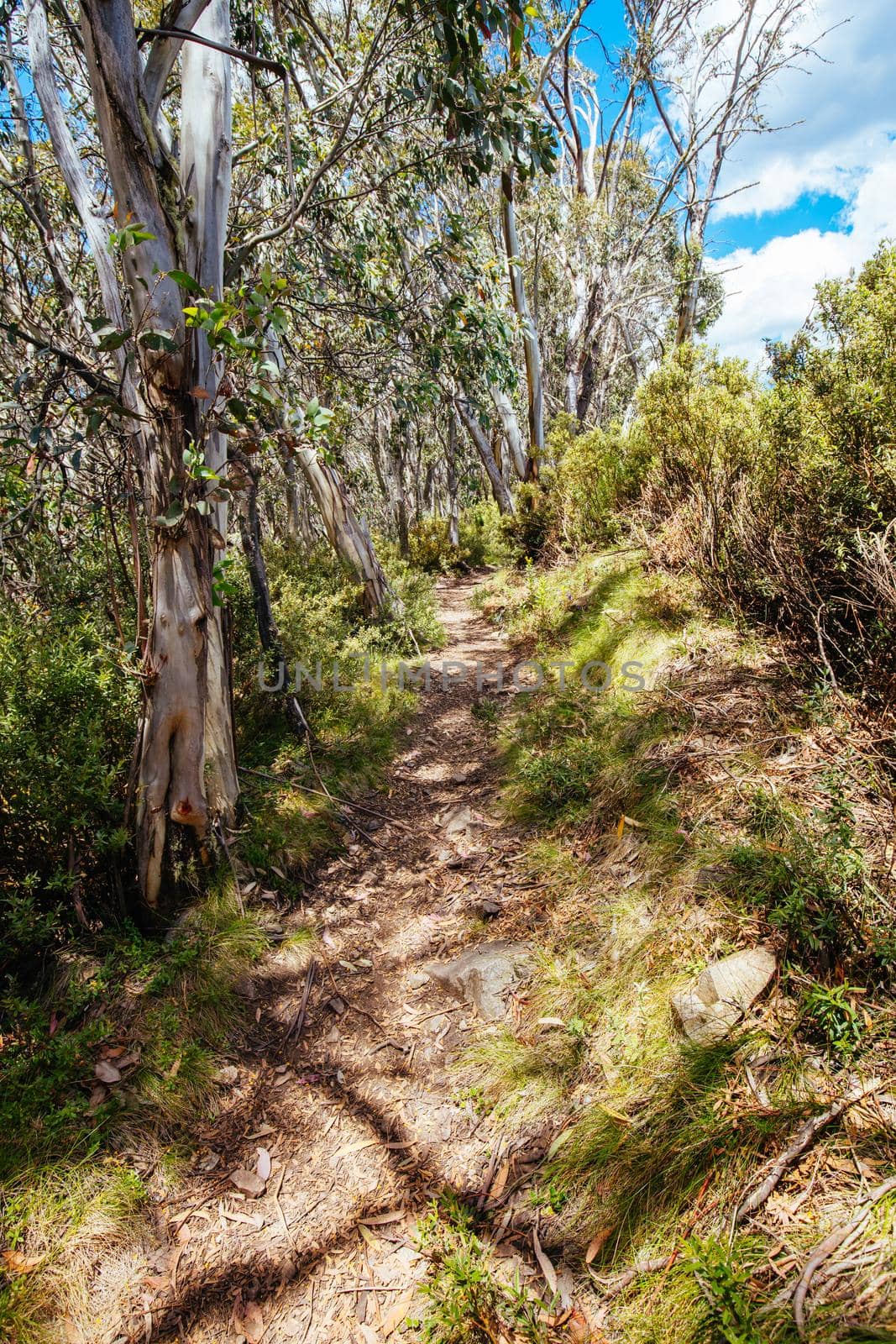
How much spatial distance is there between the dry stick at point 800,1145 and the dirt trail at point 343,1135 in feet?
2.74

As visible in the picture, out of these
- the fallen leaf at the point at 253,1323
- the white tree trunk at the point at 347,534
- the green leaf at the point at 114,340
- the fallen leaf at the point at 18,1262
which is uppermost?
the green leaf at the point at 114,340

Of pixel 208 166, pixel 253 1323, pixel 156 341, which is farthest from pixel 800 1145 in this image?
pixel 208 166

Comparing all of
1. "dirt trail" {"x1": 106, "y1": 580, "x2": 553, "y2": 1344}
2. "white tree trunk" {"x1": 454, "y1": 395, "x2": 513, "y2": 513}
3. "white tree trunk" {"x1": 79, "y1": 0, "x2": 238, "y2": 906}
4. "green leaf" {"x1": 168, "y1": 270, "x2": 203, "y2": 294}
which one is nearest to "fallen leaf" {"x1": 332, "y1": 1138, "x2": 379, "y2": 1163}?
"dirt trail" {"x1": 106, "y1": 580, "x2": 553, "y2": 1344}

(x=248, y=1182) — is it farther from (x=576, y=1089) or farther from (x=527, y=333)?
(x=527, y=333)

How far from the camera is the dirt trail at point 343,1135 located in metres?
2.00

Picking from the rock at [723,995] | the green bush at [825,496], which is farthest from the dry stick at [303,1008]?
the green bush at [825,496]

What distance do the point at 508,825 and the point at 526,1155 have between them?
198 centimetres

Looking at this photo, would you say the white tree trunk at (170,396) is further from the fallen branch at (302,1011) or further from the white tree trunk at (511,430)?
the white tree trunk at (511,430)

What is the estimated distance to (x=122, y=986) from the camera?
9.05ft

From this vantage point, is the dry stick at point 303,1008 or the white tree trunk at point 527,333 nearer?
the dry stick at point 303,1008

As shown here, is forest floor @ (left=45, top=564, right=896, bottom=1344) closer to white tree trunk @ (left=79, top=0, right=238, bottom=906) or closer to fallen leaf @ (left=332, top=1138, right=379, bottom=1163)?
fallen leaf @ (left=332, top=1138, right=379, bottom=1163)

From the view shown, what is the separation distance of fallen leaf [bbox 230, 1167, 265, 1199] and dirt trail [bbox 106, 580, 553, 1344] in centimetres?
2

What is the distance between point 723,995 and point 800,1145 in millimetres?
485

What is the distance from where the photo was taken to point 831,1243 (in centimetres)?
158
